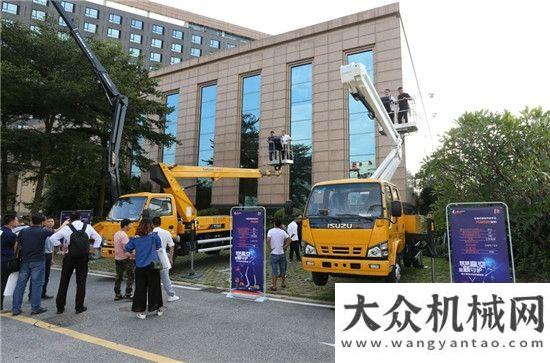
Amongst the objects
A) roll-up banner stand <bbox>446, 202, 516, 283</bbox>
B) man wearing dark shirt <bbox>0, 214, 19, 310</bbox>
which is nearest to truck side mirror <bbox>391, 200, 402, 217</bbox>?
roll-up banner stand <bbox>446, 202, 516, 283</bbox>

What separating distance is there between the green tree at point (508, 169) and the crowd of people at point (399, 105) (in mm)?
4212

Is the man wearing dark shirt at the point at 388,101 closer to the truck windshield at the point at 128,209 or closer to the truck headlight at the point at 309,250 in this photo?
the truck headlight at the point at 309,250

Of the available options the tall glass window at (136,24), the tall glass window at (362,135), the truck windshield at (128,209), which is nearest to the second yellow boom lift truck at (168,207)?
the truck windshield at (128,209)

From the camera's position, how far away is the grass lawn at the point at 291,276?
8.33 meters

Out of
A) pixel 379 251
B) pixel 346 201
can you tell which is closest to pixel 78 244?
pixel 346 201

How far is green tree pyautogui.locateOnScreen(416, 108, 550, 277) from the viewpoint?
821 cm

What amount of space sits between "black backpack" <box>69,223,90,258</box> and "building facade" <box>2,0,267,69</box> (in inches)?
2098

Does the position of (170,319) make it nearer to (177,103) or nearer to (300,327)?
(300,327)

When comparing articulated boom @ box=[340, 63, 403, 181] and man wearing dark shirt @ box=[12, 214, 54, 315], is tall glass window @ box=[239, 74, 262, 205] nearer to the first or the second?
articulated boom @ box=[340, 63, 403, 181]

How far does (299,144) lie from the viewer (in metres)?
23.1

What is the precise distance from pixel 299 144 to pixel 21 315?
1833cm

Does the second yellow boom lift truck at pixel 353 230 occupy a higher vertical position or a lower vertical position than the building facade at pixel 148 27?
lower

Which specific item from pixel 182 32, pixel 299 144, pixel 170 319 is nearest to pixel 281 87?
pixel 299 144

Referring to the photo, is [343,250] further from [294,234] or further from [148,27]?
[148,27]
